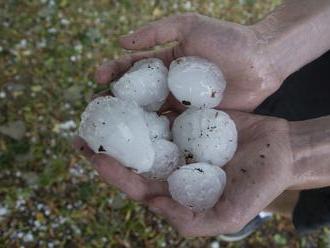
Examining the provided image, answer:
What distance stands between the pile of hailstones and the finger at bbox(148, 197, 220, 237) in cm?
3

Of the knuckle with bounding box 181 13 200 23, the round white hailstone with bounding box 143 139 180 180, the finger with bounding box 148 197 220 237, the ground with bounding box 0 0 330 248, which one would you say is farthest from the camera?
the ground with bounding box 0 0 330 248

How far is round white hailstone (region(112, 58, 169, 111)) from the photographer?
1308mm

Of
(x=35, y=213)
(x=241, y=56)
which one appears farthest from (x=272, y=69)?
(x=35, y=213)

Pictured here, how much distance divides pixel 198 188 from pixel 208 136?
5.7 inches

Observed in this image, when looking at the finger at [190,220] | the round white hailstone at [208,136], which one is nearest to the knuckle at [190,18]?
the round white hailstone at [208,136]

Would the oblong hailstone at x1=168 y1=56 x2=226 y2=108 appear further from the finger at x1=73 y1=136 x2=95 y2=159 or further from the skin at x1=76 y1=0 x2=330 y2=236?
the finger at x1=73 y1=136 x2=95 y2=159

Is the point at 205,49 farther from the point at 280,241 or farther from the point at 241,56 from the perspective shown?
the point at 280,241

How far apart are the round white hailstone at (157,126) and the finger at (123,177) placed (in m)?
0.11

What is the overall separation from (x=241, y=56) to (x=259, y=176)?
34 centimetres

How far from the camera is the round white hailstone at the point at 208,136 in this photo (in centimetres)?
127

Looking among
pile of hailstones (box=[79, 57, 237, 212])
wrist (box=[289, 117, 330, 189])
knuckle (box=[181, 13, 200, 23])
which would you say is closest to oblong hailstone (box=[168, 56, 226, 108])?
pile of hailstones (box=[79, 57, 237, 212])

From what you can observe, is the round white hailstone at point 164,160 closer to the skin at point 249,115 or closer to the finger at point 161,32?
the skin at point 249,115

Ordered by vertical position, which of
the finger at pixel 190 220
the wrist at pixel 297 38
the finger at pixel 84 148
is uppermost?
the wrist at pixel 297 38

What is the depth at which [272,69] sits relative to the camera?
141 centimetres
